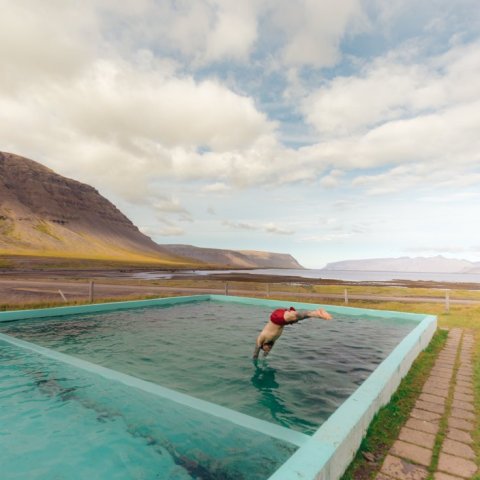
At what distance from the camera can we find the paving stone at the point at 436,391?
6.00m

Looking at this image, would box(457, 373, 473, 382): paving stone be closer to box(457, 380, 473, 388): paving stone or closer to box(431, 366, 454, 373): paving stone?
box(457, 380, 473, 388): paving stone

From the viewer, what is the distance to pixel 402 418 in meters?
5.00

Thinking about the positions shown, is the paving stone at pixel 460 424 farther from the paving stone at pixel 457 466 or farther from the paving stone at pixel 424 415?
the paving stone at pixel 457 466

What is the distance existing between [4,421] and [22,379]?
6.51 feet

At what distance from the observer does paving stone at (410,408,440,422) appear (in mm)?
5012

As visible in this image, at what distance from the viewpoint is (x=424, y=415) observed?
5125 mm

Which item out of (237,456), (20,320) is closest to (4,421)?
(237,456)

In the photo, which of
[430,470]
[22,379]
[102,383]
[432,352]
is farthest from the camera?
[432,352]

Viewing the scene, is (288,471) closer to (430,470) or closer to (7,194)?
(430,470)

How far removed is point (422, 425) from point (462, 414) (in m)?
0.92

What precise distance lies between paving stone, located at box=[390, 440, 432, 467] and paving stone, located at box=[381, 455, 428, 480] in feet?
0.42

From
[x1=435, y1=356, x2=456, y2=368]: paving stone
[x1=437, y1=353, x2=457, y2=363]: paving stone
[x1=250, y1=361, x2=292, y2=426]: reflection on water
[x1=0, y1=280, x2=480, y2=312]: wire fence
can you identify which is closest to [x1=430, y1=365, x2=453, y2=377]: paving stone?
[x1=435, y1=356, x2=456, y2=368]: paving stone

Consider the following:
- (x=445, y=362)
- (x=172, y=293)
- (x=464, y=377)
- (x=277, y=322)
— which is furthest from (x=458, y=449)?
(x=172, y=293)

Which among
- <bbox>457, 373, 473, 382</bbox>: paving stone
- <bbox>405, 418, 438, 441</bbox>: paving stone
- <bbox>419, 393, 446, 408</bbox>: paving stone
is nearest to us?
<bbox>405, 418, 438, 441</bbox>: paving stone
